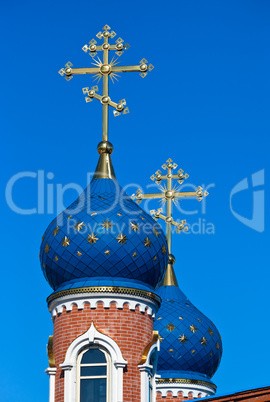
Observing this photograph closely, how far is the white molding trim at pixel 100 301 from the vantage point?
22.6m

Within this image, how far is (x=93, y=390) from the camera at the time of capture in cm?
2220

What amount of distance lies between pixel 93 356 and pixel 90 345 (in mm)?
226

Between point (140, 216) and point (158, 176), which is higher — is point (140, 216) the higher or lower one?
the lower one

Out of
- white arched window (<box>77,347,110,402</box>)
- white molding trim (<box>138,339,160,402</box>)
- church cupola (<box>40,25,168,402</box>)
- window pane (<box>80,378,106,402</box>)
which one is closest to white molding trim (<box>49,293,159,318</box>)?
church cupola (<box>40,25,168,402</box>)

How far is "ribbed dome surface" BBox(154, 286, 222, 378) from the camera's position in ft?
90.6

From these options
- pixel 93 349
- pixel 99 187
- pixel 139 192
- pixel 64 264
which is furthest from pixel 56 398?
pixel 139 192

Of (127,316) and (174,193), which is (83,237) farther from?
(174,193)

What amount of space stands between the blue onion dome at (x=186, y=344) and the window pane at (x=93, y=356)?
5230 millimetres

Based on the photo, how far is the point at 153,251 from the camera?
23.4 meters

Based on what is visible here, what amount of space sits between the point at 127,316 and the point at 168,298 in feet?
19.6

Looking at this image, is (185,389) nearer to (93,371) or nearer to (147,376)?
A: (147,376)

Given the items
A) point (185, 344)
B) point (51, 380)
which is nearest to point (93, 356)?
point (51, 380)

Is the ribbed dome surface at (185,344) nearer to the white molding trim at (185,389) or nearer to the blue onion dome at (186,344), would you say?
the blue onion dome at (186,344)

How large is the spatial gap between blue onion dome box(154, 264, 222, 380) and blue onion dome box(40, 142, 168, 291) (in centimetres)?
428
